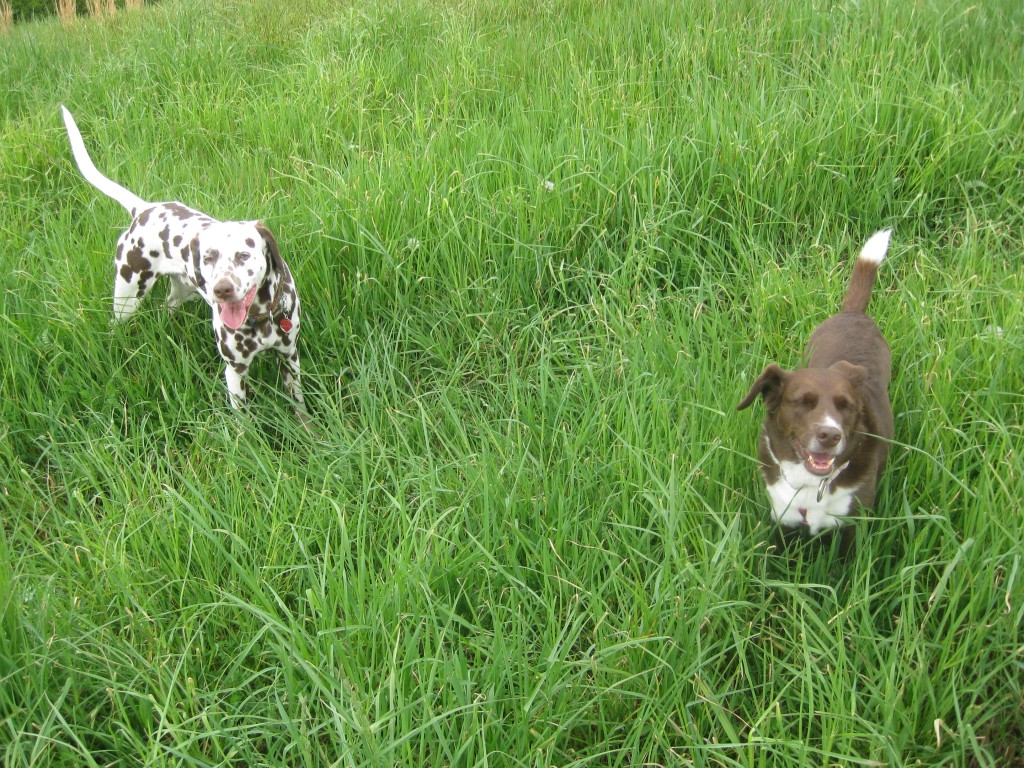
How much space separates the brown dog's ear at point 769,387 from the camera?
2.36 metres

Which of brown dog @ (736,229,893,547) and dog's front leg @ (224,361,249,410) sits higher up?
brown dog @ (736,229,893,547)

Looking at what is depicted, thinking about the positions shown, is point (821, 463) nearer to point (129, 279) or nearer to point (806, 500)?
point (806, 500)

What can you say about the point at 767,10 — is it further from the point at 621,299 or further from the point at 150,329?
the point at 150,329

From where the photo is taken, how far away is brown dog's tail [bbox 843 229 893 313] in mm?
2998

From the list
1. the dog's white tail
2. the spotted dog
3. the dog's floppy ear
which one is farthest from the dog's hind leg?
the dog's floppy ear

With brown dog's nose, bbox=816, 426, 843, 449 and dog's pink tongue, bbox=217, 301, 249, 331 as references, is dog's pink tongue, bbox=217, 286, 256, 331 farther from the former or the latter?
brown dog's nose, bbox=816, 426, 843, 449

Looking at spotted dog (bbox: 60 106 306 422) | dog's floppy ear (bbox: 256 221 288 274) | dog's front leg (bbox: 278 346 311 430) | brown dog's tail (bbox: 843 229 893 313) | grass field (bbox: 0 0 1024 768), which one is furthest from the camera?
dog's front leg (bbox: 278 346 311 430)

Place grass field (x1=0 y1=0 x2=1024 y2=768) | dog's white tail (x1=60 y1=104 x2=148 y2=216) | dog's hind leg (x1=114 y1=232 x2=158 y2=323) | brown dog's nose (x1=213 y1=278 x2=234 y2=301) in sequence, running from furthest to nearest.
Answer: dog's white tail (x1=60 y1=104 x2=148 y2=216), dog's hind leg (x1=114 y1=232 x2=158 y2=323), brown dog's nose (x1=213 y1=278 x2=234 y2=301), grass field (x1=0 y1=0 x2=1024 y2=768)

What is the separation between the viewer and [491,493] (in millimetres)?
2588

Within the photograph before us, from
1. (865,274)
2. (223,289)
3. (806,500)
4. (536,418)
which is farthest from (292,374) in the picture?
(865,274)

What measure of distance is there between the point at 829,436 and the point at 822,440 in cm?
2

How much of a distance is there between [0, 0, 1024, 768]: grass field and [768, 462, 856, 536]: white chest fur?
11cm

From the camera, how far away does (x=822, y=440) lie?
2.23 m

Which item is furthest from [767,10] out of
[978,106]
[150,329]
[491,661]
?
[491,661]
